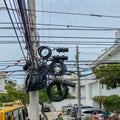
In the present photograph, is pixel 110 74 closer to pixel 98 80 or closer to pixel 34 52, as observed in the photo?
pixel 98 80

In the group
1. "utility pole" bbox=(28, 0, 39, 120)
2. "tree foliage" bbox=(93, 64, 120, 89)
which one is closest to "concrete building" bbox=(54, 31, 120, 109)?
"tree foliage" bbox=(93, 64, 120, 89)

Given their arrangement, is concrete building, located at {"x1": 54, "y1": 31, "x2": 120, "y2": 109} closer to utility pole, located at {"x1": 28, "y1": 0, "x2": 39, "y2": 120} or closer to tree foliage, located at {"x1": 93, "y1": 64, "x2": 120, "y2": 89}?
tree foliage, located at {"x1": 93, "y1": 64, "x2": 120, "y2": 89}

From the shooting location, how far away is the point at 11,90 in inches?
1932

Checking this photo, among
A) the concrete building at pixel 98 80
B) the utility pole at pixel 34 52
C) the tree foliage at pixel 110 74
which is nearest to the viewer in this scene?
the utility pole at pixel 34 52

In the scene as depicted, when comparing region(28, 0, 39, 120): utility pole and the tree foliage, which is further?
the tree foliage

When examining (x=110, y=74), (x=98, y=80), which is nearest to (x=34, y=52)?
(x=110, y=74)

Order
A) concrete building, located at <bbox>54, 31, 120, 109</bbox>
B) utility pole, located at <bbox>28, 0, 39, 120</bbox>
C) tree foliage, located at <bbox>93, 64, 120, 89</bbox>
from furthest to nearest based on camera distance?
concrete building, located at <bbox>54, 31, 120, 109</bbox>
tree foliage, located at <bbox>93, 64, 120, 89</bbox>
utility pole, located at <bbox>28, 0, 39, 120</bbox>

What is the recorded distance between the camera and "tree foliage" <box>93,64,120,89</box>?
33.9 metres

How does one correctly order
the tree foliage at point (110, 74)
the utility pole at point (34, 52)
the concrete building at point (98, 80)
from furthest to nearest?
the concrete building at point (98, 80)
the tree foliage at point (110, 74)
the utility pole at point (34, 52)

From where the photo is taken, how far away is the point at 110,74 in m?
35.1

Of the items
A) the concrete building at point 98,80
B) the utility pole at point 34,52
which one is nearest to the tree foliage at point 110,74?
the concrete building at point 98,80

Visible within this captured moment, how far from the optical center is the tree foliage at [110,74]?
Answer: 1336 inches

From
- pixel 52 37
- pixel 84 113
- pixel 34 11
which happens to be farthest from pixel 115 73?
pixel 34 11

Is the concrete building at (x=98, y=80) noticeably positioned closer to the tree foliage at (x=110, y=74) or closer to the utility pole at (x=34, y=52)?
the tree foliage at (x=110, y=74)
